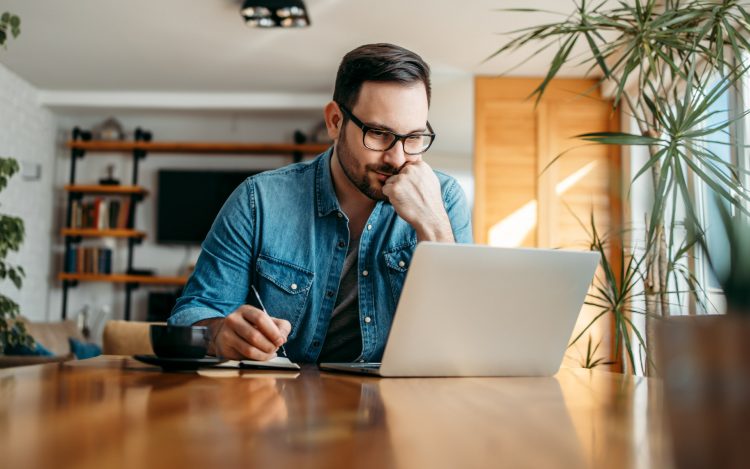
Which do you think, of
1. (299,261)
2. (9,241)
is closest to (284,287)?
(299,261)

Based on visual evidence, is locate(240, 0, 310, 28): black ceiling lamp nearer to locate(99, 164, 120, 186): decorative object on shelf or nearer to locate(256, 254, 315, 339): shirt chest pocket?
locate(99, 164, 120, 186): decorative object on shelf

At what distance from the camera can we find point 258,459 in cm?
38

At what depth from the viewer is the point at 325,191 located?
1612 mm

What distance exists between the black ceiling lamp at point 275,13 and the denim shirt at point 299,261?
9.26 feet

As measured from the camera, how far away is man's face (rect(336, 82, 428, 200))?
1559 mm

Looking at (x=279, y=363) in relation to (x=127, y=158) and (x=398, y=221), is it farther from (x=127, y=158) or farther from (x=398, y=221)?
(x=127, y=158)

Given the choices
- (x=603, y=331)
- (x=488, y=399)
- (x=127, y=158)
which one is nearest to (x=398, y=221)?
(x=488, y=399)

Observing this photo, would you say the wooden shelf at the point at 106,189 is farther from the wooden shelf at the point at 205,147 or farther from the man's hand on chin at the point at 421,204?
the man's hand on chin at the point at 421,204

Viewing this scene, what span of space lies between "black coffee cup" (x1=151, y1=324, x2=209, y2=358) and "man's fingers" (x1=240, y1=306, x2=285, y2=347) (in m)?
0.08

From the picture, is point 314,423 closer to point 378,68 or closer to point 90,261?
point 378,68

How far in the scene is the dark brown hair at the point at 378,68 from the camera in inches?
61.7

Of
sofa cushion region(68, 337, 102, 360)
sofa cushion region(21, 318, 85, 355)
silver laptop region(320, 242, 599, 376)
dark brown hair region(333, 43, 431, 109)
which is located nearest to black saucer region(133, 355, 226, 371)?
silver laptop region(320, 242, 599, 376)

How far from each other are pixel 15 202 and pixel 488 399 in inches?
239

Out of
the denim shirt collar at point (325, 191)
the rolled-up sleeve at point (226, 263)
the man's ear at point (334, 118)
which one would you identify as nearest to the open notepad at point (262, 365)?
the rolled-up sleeve at point (226, 263)
